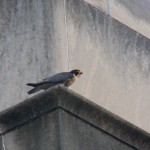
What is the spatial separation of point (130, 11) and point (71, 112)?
2.91 metres

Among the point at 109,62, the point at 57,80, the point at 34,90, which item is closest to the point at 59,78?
the point at 57,80

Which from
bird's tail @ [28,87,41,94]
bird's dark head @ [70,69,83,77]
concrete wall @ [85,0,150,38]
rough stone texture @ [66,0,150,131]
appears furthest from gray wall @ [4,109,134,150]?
concrete wall @ [85,0,150,38]

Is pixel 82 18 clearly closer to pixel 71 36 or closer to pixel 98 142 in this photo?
pixel 71 36

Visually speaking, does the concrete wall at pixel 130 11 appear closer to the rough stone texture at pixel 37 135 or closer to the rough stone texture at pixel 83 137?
the rough stone texture at pixel 83 137

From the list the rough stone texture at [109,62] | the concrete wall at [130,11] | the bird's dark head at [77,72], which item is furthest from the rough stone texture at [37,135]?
the concrete wall at [130,11]

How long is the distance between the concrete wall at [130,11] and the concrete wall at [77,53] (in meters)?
0.16

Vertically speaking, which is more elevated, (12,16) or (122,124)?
(12,16)

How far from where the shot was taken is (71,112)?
27.9 ft

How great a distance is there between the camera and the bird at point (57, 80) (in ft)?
32.1

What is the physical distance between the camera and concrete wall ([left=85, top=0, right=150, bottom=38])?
11031 millimetres

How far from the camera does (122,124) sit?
344 inches

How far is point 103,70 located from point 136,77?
1.29 ft

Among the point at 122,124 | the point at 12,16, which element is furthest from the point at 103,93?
the point at 122,124

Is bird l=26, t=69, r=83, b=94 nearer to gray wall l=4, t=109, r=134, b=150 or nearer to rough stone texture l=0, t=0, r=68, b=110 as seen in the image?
rough stone texture l=0, t=0, r=68, b=110
